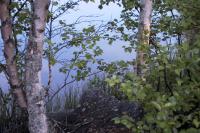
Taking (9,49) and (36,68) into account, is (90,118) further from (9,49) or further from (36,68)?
(36,68)

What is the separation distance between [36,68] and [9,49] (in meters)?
1.15

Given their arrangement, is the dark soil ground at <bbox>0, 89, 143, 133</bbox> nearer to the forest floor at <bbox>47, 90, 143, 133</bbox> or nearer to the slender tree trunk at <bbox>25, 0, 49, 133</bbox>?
the forest floor at <bbox>47, 90, 143, 133</bbox>

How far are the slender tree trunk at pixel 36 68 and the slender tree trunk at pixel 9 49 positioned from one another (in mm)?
952

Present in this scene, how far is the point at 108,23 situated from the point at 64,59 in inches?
51.3

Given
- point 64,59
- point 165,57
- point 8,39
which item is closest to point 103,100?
point 64,59

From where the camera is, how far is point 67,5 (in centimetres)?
848

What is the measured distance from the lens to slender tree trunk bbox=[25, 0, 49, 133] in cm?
582

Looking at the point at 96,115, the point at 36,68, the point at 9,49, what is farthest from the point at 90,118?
the point at 36,68

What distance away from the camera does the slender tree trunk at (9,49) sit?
22.3 ft

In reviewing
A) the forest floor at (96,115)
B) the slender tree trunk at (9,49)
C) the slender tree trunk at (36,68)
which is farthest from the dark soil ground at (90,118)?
the slender tree trunk at (36,68)

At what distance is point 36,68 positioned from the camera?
5906mm

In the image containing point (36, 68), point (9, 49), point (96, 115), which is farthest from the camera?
point (96, 115)

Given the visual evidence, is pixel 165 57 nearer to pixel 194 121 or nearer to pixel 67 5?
pixel 194 121

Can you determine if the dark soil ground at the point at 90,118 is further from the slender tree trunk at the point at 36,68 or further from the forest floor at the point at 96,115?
the slender tree trunk at the point at 36,68
